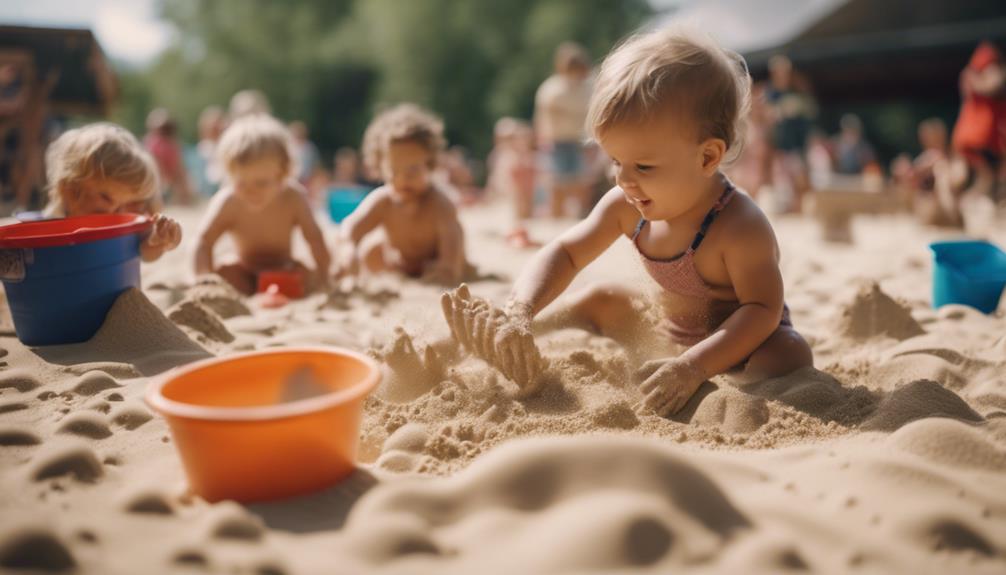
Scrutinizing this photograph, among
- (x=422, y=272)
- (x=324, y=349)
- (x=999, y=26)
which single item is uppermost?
(x=999, y=26)

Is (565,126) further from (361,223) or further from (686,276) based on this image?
(686,276)

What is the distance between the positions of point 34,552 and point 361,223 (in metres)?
2.35

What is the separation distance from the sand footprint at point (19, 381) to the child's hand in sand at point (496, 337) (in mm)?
994

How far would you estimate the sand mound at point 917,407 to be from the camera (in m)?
1.50

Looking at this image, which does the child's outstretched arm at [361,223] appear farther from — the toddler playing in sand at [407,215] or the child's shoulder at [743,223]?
the child's shoulder at [743,223]

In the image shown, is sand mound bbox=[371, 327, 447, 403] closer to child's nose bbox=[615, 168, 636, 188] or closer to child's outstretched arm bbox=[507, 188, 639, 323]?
child's outstretched arm bbox=[507, 188, 639, 323]

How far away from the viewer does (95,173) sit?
7.72 ft

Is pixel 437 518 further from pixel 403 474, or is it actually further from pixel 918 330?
pixel 918 330

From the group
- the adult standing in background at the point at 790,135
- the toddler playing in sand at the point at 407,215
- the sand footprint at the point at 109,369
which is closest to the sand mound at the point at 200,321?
the sand footprint at the point at 109,369

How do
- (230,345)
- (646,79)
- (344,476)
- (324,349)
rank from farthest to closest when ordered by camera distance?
1. (230,345)
2. (646,79)
3. (324,349)
4. (344,476)

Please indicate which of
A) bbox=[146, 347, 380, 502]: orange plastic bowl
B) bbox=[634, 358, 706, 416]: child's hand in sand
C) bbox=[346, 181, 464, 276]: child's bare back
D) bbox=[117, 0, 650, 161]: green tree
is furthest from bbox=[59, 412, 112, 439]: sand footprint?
bbox=[117, 0, 650, 161]: green tree

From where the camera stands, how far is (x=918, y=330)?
88.7 inches

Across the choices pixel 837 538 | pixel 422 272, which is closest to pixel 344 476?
pixel 837 538

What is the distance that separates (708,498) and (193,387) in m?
0.93
